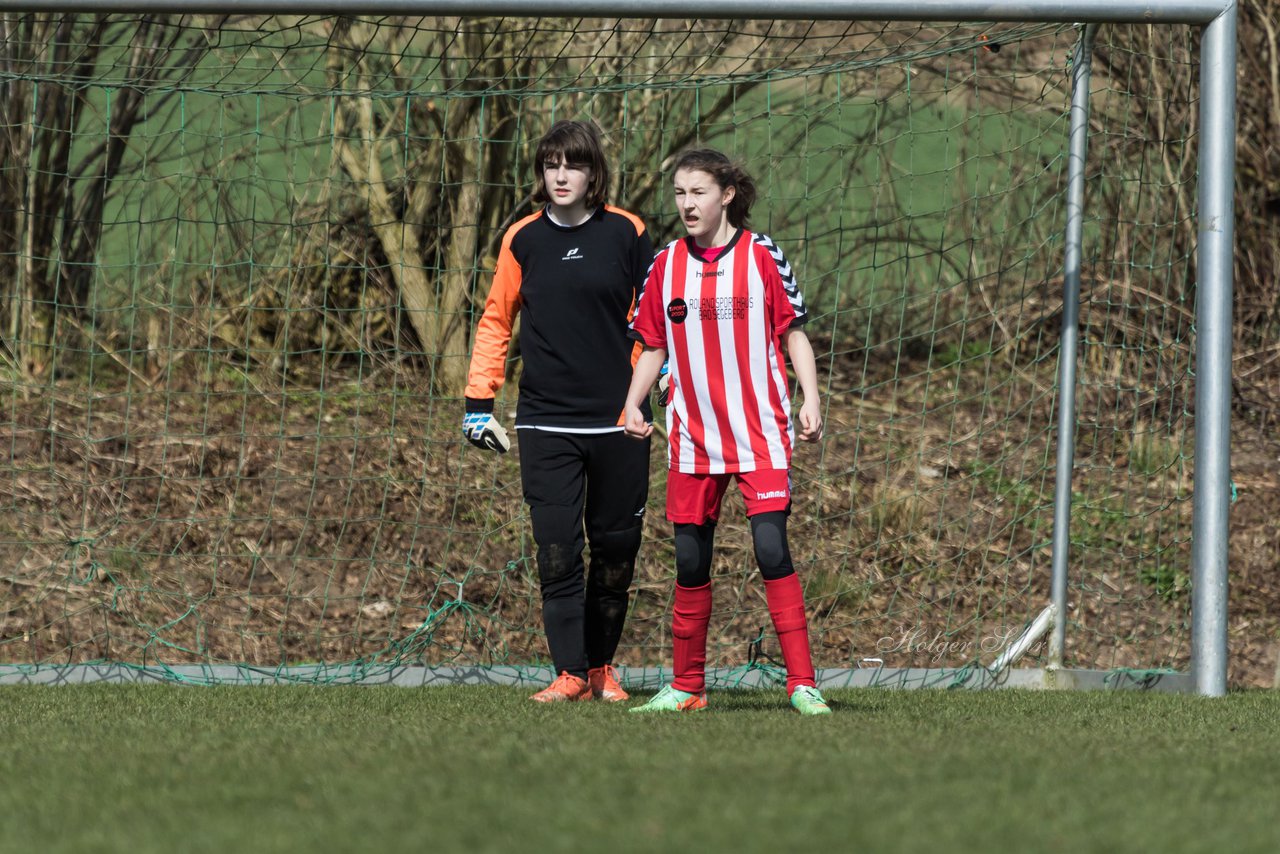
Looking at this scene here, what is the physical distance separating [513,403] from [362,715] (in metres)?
3.62

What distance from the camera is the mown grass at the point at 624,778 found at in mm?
2617

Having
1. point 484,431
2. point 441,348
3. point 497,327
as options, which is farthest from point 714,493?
point 441,348

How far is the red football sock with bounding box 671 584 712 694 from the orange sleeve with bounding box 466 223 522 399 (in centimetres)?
87

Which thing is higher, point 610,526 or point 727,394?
point 727,394

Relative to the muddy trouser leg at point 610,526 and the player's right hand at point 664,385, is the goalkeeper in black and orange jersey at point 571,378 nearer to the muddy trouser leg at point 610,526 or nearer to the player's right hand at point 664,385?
the muddy trouser leg at point 610,526

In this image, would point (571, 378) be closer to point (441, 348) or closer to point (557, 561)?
point (557, 561)

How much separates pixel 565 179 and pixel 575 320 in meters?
0.41

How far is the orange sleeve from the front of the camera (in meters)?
4.67

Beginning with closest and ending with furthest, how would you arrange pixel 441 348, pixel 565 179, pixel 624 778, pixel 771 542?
pixel 624 778 → pixel 771 542 → pixel 565 179 → pixel 441 348

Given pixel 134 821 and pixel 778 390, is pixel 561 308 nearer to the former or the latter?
pixel 778 390

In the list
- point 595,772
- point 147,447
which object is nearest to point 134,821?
point 595,772

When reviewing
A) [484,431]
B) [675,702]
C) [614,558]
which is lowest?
[675,702]

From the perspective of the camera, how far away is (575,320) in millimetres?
4590

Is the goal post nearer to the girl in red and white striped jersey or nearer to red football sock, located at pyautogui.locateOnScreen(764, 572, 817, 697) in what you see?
the girl in red and white striped jersey
